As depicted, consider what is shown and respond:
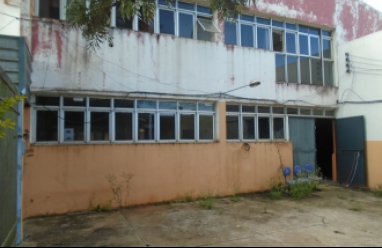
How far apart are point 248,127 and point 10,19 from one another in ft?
21.4

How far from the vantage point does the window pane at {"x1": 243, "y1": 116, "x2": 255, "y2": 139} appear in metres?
8.55

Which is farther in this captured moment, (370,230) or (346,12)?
(346,12)

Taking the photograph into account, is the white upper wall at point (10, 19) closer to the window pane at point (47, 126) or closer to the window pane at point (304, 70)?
the window pane at point (47, 126)

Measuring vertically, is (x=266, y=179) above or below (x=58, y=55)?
below

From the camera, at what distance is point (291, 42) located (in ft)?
31.1

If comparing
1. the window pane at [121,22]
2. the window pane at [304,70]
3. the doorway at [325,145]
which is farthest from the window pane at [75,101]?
the doorway at [325,145]

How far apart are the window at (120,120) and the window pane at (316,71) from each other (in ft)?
13.6

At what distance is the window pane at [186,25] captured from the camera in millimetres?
7883

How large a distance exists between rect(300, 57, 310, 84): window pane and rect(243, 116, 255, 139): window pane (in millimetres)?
2414

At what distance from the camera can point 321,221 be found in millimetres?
5629

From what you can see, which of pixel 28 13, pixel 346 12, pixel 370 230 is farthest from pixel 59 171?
pixel 346 12

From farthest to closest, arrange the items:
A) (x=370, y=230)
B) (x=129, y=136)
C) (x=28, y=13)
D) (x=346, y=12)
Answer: (x=346, y=12)
(x=129, y=136)
(x=28, y=13)
(x=370, y=230)

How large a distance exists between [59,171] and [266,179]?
564 centimetres

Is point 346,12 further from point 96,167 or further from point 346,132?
point 96,167
